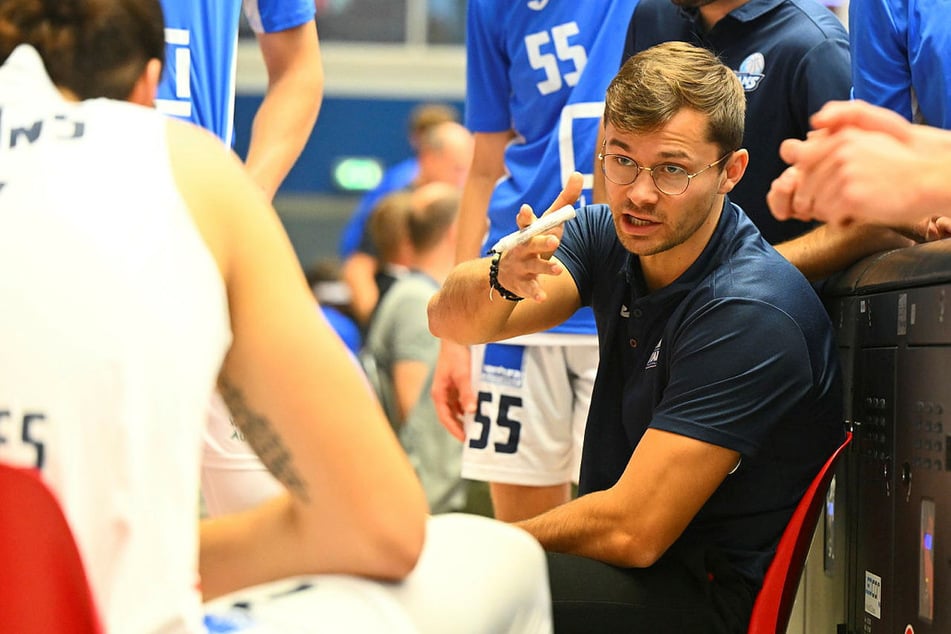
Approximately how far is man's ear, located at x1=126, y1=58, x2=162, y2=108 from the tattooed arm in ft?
0.37

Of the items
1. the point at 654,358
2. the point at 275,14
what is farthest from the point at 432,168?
the point at 654,358

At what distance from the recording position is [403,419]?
18.3 feet

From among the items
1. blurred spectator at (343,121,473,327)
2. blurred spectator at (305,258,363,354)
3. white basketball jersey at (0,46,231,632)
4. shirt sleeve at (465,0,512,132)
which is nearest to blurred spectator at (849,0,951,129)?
shirt sleeve at (465,0,512,132)

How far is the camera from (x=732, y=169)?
8.53ft

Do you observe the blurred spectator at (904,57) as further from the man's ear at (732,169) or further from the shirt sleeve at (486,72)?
the shirt sleeve at (486,72)

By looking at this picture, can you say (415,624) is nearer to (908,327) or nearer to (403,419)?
(908,327)

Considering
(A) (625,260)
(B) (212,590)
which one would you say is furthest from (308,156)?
(B) (212,590)

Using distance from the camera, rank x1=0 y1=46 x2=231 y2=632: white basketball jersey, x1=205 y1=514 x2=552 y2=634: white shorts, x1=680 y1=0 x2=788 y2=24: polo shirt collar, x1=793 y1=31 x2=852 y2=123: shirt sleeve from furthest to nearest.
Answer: x1=680 y1=0 x2=788 y2=24: polo shirt collar
x1=793 y1=31 x2=852 y2=123: shirt sleeve
x1=205 y1=514 x2=552 y2=634: white shorts
x1=0 y1=46 x2=231 y2=632: white basketball jersey

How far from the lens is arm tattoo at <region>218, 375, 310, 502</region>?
1.50m

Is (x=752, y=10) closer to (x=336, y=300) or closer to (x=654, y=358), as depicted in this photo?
(x=654, y=358)

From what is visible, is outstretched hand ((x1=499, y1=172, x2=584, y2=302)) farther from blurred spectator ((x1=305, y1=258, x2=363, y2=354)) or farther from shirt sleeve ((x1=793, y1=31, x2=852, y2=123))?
blurred spectator ((x1=305, y1=258, x2=363, y2=354))

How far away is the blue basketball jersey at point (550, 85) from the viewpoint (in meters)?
3.31

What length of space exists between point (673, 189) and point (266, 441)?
1285mm

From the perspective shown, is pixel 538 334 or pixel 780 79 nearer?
pixel 780 79
